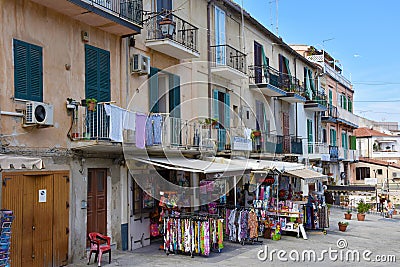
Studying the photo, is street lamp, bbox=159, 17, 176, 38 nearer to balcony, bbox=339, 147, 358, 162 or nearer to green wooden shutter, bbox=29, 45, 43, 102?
green wooden shutter, bbox=29, 45, 43, 102

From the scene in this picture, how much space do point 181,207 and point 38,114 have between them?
6068 millimetres

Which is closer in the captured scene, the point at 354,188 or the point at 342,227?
the point at 342,227

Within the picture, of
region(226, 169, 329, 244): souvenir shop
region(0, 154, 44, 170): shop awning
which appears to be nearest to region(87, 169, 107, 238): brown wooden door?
region(0, 154, 44, 170): shop awning

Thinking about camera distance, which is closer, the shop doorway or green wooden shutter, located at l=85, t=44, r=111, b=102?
the shop doorway

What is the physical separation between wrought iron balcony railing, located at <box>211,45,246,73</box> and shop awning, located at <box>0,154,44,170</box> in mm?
10392

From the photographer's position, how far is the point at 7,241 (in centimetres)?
856

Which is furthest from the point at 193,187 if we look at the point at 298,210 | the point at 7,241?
the point at 7,241

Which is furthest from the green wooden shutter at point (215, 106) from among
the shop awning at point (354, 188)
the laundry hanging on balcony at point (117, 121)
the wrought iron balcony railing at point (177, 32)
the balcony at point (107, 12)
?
the shop awning at point (354, 188)

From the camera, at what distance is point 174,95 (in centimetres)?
1548

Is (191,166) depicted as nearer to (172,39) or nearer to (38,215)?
(172,39)

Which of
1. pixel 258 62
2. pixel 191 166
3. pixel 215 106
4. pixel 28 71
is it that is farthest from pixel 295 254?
pixel 258 62

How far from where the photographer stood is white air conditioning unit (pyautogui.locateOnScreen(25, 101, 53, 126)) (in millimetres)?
9680

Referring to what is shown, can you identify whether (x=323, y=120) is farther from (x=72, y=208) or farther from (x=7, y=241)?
(x=7, y=241)

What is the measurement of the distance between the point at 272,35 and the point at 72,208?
52.0 feet
